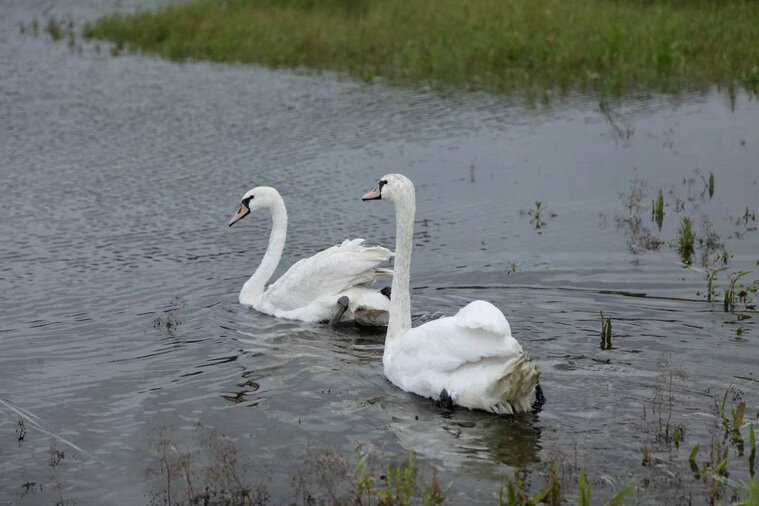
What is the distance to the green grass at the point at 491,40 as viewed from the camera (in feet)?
67.6

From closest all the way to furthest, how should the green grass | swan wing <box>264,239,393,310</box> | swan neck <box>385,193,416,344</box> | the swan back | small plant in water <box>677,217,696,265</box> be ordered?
the swan back → swan neck <box>385,193,416,344</box> → swan wing <box>264,239,393,310</box> → small plant in water <box>677,217,696,265</box> → the green grass

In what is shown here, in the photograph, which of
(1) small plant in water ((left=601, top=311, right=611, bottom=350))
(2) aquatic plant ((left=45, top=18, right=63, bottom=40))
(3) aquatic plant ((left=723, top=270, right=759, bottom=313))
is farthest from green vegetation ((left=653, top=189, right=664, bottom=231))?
(2) aquatic plant ((left=45, top=18, right=63, bottom=40))

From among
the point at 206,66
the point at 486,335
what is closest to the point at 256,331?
the point at 486,335

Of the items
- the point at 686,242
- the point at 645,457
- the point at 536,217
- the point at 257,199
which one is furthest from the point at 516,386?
the point at 536,217

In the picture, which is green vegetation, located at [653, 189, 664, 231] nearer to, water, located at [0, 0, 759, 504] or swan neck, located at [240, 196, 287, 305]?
water, located at [0, 0, 759, 504]

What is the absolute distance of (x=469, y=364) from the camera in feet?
23.6

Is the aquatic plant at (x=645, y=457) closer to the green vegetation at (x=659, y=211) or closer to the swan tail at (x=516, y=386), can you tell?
the swan tail at (x=516, y=386)

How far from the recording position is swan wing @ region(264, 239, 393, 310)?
9898 millimetres

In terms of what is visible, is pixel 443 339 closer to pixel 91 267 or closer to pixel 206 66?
pixel 91 267

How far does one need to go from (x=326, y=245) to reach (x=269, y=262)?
4.67ft

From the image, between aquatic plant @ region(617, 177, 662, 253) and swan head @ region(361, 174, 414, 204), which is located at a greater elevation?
swan head @ region(361, 174, 414, 204)

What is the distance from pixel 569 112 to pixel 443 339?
11.8 meters

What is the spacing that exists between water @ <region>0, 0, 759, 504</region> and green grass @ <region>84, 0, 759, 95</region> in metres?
1.82

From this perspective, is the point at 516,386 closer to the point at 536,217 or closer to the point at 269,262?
the point at 269,262
